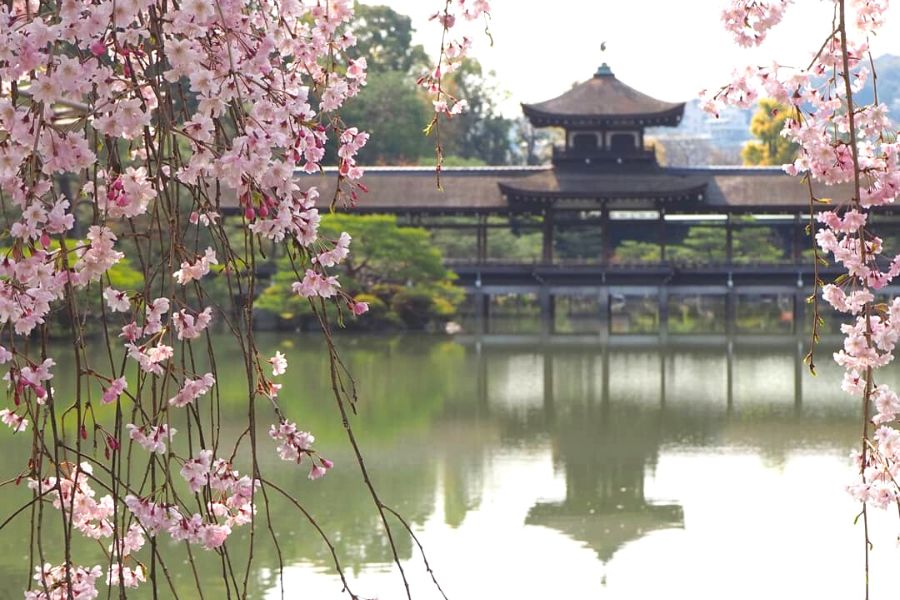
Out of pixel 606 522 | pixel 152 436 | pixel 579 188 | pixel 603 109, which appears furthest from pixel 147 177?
pixel 603 109

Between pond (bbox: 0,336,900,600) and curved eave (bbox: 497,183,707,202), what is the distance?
290 inches

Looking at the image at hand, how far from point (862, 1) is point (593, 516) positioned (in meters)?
4.85

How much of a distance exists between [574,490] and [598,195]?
1379cm

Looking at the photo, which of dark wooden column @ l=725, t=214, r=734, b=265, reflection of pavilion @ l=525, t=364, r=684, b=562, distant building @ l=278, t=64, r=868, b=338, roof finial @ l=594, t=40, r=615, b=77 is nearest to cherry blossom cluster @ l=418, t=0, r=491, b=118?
reflection of pavilion @ l=525, t=364, r=684, b=562

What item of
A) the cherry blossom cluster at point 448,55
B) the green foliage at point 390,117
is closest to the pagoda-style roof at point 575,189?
Answer: the green foliage at point 390,117

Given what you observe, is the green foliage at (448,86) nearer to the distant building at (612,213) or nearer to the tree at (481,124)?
the tree at (481,124)

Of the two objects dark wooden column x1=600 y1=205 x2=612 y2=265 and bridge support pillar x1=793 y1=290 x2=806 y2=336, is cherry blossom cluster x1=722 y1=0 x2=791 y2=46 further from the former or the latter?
dark wooden column x1=600 y1=205 x2=612 y2=265

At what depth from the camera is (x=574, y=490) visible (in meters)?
7.80

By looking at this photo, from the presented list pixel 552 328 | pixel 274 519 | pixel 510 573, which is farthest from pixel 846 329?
pixel 552 328

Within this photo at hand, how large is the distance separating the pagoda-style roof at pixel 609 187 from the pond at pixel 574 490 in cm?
743

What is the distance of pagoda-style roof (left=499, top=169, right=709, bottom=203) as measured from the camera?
68.8 feet

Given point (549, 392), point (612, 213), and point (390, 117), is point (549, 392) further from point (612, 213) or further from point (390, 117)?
point (390, 117)

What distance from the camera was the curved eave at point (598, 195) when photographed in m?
20.9

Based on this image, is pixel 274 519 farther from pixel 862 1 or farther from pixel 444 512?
pixel 862 1
